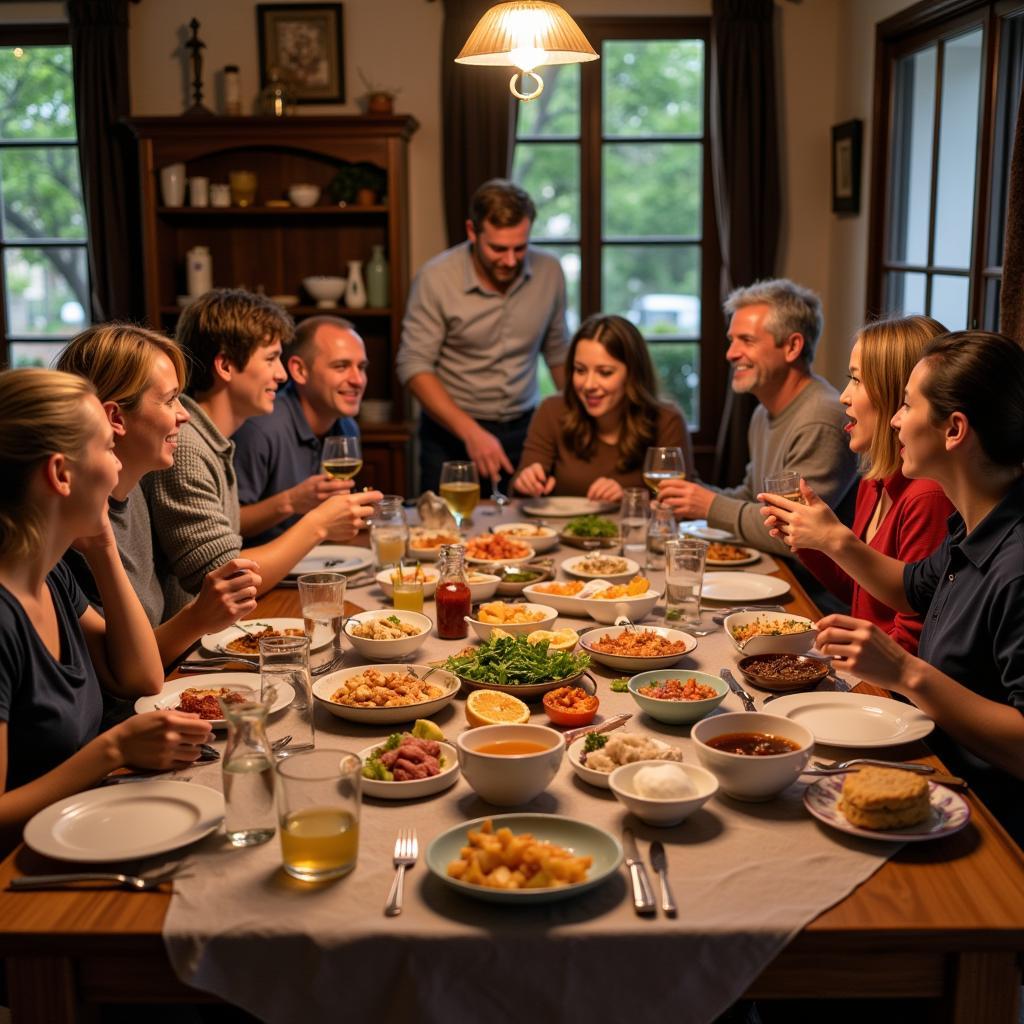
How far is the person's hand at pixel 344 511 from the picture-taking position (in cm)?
266

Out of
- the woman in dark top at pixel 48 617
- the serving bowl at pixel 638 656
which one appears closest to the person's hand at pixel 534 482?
the serving bowl at pixel 638 656

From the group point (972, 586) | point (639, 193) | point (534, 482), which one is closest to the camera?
point (972, 586)

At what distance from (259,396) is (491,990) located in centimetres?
201

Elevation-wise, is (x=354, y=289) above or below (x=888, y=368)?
above

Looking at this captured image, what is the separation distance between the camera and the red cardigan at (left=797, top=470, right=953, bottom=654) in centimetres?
234

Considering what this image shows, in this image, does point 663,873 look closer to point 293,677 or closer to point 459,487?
Answer: point 293,677

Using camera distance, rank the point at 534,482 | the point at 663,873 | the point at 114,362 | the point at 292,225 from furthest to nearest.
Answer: the point at 292,225 → the point at 534,482 → the point at 114,362 → the point at 663,873

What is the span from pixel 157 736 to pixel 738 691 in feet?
3.05

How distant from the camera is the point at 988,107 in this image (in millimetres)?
3824

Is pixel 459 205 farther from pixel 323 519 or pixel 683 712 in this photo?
pixel 683 712

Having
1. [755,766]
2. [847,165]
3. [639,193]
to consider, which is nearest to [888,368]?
[755,766]

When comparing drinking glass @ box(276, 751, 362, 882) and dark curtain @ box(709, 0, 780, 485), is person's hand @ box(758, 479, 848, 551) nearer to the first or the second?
drinking glass @ box(276, 751, 362, 882)

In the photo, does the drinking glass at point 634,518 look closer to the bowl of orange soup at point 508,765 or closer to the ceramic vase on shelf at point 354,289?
the bowl of orange soup at point 508,765

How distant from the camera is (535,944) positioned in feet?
4.18
